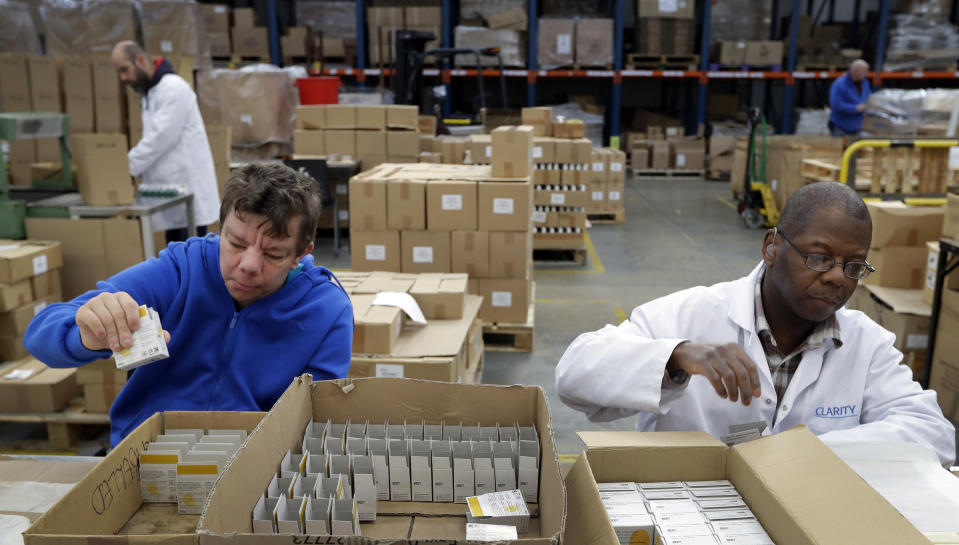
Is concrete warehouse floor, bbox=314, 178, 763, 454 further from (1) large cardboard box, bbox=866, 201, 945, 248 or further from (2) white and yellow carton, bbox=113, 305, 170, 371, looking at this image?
(2) white and yellow carton, bbox=113, 305, 170, 371

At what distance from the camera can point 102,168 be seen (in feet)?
15.2

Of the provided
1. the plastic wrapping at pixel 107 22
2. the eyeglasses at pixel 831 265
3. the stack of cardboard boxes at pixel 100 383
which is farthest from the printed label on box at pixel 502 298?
the plastic wrapping at pixel 107 22

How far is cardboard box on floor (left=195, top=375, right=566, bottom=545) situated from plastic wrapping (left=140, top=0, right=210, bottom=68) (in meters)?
9.52

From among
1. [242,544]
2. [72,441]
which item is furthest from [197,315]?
[72,441]

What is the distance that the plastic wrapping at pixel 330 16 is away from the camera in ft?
45.5

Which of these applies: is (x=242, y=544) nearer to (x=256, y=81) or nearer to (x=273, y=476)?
(x=273, y=476)

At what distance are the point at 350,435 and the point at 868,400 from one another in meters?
1.42

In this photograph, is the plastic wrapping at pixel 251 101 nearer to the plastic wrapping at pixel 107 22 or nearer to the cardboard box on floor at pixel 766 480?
the plastic wrapping at pixel 107 22

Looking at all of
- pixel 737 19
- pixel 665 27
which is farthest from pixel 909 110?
pixel 665 27

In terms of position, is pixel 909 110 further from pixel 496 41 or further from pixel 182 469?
pixel 182 469

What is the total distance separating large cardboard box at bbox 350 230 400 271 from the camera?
16.6 feet

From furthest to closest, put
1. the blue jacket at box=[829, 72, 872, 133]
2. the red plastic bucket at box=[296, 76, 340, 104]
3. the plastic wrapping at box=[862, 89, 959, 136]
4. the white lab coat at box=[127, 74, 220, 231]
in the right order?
the plastic wrapping at box=[862, 89, 959, 136], the blue jacket at box=[829, 72, 872, 133], the red plastic bucket at box=[296, 76, 340, 104], the white lab coat at box=[127, 74, 220, 231]

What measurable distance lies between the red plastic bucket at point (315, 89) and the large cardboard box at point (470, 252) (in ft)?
15.8

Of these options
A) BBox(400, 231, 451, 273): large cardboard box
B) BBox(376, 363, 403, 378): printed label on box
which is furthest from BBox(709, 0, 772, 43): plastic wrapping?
BBox(376, 363, 403, 378): printed label on box
